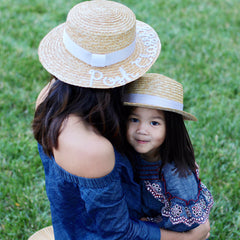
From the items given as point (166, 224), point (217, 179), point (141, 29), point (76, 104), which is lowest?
point (217, 179)

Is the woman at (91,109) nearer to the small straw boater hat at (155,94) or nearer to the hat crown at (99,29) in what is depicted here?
the hat crown at (99,29)

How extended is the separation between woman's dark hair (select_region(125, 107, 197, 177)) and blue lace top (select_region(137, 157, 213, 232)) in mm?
37

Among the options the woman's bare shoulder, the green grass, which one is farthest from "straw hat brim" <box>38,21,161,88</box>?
the green grass

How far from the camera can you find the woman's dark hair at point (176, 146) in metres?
2.09

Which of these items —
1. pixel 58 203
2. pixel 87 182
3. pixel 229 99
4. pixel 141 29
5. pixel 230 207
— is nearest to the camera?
pixel 87 182

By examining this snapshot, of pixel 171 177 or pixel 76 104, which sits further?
pixel 171 177

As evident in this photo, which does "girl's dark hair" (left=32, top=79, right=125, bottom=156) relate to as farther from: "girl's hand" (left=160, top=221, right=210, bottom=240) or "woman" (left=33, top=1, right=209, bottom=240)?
"girl's hand" (left=160, top=221, right=210, bottom=240)

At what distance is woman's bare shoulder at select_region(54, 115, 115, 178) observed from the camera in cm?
159

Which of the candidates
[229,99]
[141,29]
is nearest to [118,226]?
[141,29]

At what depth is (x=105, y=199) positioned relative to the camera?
1.67 m

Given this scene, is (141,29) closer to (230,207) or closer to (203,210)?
(203,210)

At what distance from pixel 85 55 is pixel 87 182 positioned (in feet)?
1.91

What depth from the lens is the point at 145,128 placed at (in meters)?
2.03

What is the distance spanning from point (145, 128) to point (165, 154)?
9.0 inches
